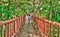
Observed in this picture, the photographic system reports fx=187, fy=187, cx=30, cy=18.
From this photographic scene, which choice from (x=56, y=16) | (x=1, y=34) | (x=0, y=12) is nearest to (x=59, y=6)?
(x=56, y=16)

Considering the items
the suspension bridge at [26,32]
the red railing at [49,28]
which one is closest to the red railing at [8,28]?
the suspension bridge at [26,32]

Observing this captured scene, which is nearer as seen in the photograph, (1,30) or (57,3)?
(1,30)

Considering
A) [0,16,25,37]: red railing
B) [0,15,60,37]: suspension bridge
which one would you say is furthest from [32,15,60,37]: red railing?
[0,16,25,37]: red railing

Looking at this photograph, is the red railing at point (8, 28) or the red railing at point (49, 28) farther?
the red railing at point (8, 28)

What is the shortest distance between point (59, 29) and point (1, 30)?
1.37 meters

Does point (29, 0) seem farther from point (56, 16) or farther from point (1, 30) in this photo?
point (1, 30)

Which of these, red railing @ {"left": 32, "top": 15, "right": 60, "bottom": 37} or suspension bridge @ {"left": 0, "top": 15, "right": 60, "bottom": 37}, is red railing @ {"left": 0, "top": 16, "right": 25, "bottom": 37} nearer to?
suspension bridge @ {"left": 0, "top": 15, "right": 60, "bottom": 37}

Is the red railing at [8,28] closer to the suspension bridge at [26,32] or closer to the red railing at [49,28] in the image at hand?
the suspension bridge at [26,32]

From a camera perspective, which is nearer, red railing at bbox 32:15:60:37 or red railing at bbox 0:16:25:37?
red railing at bbox 32:15:60:37

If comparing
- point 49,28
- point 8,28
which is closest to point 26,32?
point 8,28

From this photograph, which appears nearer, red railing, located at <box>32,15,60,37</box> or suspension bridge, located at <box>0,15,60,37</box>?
red railing, located at <box>32,15,60,37</box>

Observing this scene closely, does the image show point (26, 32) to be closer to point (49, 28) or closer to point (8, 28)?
point (8, 28)

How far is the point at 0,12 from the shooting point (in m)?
7.37

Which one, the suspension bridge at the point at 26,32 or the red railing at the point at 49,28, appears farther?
the suspension bridge at the point at 26,32
